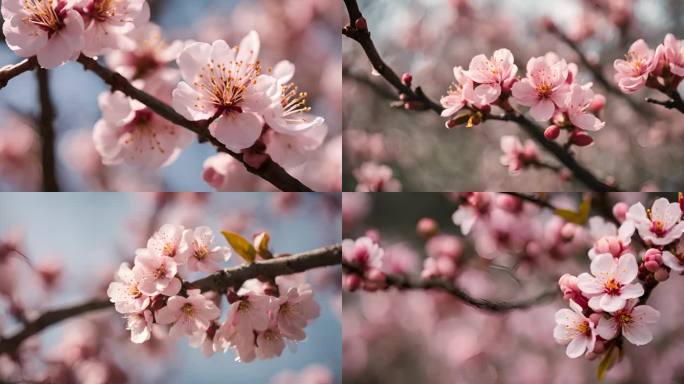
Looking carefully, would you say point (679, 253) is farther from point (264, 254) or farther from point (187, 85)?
point (187, 85)

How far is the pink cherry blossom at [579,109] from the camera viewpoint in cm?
90

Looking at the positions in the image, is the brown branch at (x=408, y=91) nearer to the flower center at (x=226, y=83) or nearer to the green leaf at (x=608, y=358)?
the flower center at (x=226, y=83)

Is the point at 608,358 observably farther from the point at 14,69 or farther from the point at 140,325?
the point at 14,69

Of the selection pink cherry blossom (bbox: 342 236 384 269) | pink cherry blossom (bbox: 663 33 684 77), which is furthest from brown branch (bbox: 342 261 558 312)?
pink cherry blossom (bbox: 663 33 684 77)

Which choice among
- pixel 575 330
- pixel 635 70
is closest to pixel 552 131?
pixel 635 70

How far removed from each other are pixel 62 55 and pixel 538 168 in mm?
842

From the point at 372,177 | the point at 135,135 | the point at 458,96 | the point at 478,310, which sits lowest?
the point at 478,310

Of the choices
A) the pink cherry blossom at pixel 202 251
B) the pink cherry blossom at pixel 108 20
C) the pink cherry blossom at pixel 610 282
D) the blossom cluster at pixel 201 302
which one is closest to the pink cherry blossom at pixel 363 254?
the blossom cluster at pixel 201 302

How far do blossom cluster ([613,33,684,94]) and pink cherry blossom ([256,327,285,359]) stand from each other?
0.61 meters

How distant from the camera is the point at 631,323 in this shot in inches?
33.6

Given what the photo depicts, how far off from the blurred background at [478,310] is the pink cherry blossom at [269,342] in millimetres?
344

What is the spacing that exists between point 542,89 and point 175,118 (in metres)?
0.49

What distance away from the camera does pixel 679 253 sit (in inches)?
34.8

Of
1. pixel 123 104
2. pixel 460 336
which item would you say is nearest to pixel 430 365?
pixel 460 336
